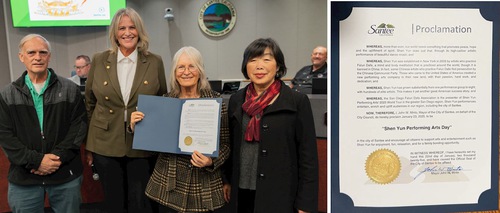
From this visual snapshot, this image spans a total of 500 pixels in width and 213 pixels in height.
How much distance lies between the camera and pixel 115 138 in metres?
2.04

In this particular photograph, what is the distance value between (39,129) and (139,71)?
622 mm

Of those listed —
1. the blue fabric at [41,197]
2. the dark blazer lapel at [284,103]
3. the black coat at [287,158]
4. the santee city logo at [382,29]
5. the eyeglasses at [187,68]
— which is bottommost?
the blue fabric at [41,197]

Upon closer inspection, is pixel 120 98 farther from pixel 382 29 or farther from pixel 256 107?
pixel 382 29

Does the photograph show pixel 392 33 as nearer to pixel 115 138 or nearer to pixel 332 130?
pixel 332 130

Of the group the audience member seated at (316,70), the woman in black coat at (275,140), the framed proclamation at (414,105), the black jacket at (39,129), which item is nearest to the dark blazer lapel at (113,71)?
the black jacket at (39,129)

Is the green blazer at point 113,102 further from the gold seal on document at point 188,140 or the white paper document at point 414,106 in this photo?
the white paper document at point 414,106

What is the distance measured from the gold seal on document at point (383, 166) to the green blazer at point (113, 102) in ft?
4.54

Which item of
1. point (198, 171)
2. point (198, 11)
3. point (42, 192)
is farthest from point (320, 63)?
point (198, 11)

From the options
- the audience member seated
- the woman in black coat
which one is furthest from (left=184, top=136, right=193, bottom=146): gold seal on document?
the audience member seated

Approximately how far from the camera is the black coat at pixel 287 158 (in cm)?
162

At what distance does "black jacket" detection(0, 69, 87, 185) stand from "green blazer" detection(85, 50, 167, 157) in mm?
→ 102

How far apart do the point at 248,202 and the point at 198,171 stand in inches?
11.7

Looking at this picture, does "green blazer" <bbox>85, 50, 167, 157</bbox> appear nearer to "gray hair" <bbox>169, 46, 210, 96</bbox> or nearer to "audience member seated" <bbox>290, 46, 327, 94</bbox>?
"gray hair" <bbox>169, 46, 210, 96</bbox>

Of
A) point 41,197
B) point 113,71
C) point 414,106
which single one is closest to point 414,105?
point 414,106
